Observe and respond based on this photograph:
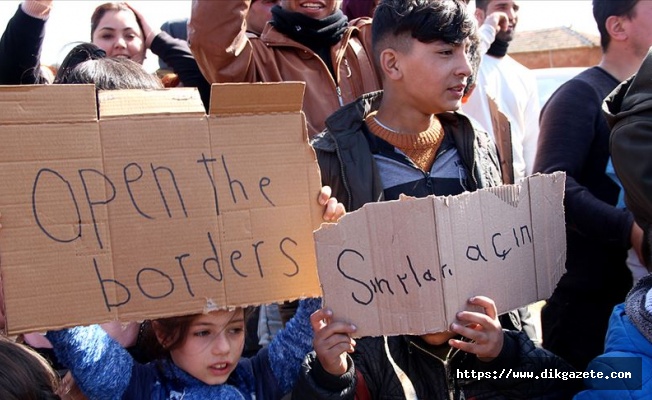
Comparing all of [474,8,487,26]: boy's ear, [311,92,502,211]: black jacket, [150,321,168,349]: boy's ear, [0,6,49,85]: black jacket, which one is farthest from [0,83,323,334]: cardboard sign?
[474,8,487,26]: boy's ear

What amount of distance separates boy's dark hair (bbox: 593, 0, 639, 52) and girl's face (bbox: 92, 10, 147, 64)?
7.27 feet

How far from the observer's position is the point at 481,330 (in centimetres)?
212

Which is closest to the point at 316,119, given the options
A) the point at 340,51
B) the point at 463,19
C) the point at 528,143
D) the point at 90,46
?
the point at 340,51

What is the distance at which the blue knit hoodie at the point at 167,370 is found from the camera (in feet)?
6.76

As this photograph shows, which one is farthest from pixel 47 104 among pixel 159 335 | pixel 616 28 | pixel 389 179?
pixel 616 28

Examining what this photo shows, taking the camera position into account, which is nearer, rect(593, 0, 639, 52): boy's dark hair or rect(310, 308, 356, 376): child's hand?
rect(310, 308, 356, 376): child's hand

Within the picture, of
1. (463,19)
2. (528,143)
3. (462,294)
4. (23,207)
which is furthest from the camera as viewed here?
(528,143)

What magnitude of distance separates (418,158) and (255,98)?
0.96 m

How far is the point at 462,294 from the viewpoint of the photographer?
203 cm

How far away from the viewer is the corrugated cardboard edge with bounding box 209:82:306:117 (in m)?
2.02

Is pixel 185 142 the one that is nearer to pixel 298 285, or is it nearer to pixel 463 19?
pixel 298 285

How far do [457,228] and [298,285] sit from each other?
1.41 ft

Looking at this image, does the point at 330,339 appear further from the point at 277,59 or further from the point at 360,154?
the point at 277,59

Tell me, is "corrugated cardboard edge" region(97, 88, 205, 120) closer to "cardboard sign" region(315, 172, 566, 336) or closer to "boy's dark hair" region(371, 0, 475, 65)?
"cardboard sign" region(315, 172, 566, 336)
